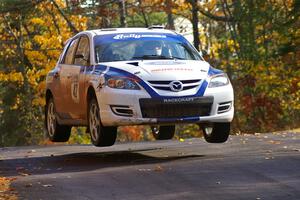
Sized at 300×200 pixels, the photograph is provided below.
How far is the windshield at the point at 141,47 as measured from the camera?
1260 cm

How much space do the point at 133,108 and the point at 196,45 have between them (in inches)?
1025

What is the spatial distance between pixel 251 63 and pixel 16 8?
958 centimetres

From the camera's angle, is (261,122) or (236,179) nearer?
(236,179)

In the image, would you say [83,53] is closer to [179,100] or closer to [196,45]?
[179,100]

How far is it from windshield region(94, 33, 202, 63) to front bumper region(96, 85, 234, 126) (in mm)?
1010

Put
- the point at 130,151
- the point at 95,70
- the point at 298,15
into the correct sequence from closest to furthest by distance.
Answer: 1. the point at 95,70
2. the point at 130,151
3. the point at 298,15

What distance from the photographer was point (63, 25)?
4062 cm

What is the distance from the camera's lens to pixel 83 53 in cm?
1350

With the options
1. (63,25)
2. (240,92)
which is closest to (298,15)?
(240,92)

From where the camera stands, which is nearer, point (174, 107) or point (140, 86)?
point (140, 86)

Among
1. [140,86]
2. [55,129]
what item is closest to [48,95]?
[55,129]

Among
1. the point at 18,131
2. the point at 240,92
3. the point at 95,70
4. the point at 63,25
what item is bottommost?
the point at 18,131

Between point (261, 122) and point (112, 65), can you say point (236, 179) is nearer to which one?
point (112, 65)

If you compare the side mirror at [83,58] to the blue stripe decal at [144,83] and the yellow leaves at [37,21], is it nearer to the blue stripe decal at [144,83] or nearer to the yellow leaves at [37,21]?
the blue stripe decal at [144,83]
